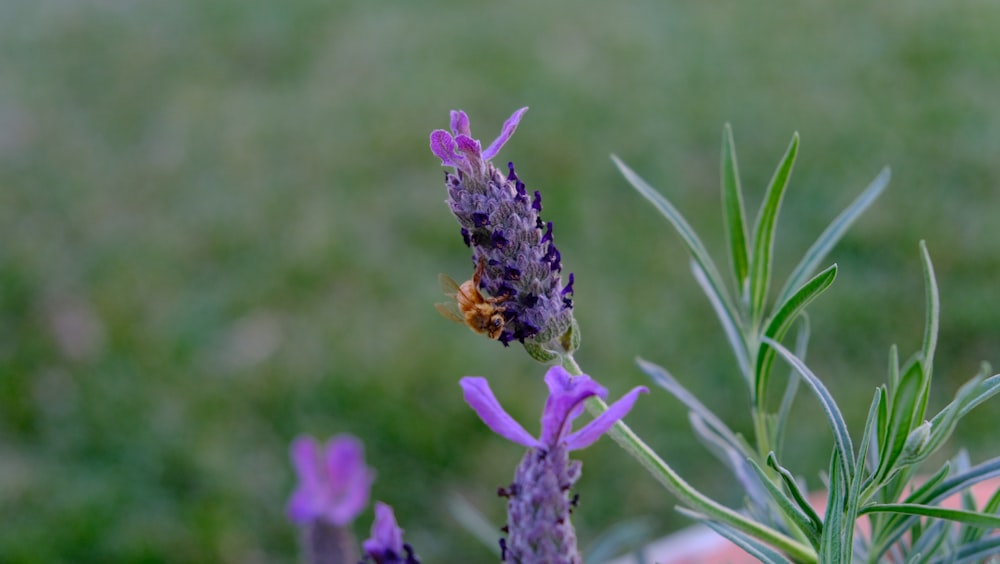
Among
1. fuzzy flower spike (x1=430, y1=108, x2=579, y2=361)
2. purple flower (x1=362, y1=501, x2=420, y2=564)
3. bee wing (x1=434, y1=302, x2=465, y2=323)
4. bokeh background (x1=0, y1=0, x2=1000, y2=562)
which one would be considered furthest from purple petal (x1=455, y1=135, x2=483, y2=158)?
bokeh background (x1=0, y1=0, x2=1000, y2=562)

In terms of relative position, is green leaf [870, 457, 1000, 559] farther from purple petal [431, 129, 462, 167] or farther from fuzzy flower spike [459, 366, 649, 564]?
purple petal [431, 129, 462, 167]

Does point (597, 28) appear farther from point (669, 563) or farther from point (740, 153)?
point (669, 563)

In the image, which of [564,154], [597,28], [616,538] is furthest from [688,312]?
[597,28]

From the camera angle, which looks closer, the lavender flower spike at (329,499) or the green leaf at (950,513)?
the green leaf at (950,513)

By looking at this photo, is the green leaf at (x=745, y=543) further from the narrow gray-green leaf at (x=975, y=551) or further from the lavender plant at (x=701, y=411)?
the narrow gray-green leaf at (x=975, y=551)

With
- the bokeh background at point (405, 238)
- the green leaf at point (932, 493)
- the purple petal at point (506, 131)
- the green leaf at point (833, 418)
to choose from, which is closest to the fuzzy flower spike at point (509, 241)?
the purple petal at point (506, 131)
